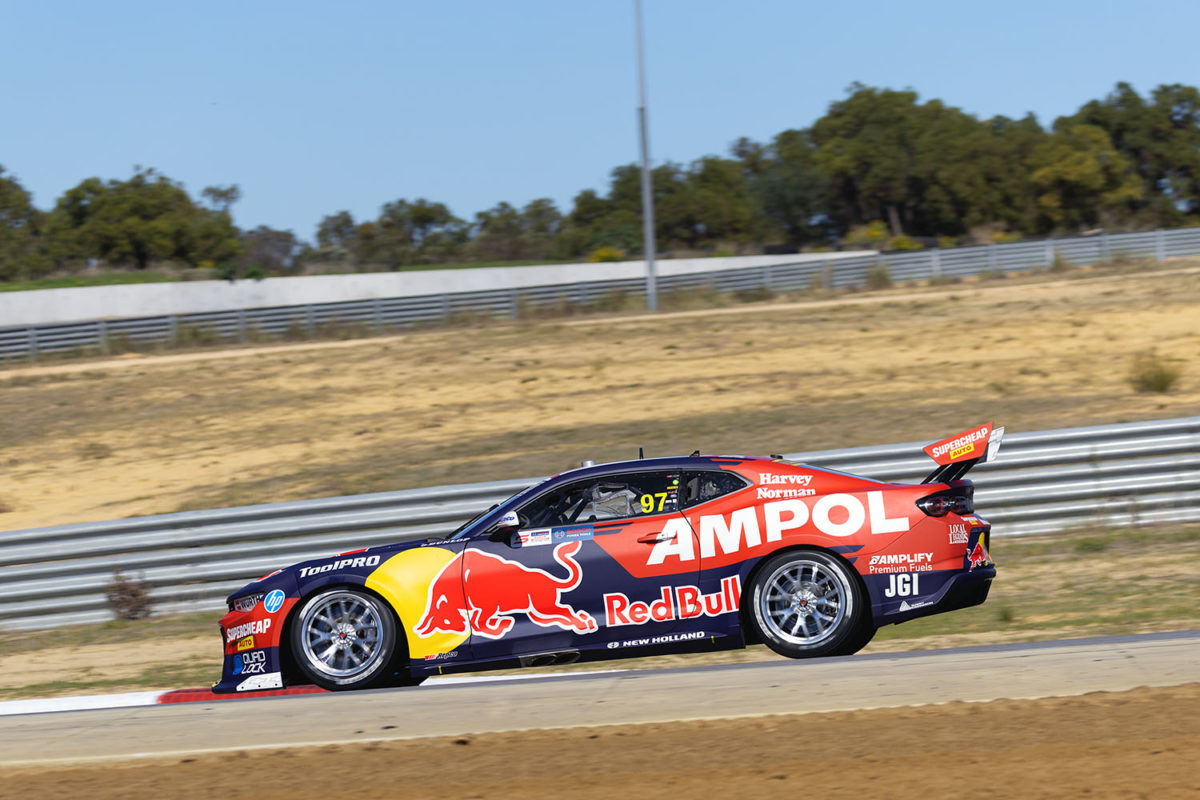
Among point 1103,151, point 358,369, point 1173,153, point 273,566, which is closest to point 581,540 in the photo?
point 273,566

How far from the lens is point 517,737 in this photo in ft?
A: 20.5

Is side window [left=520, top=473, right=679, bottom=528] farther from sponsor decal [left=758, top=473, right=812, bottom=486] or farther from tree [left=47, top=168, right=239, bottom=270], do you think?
tree [left=47, top=168, right=239, bottom=270]

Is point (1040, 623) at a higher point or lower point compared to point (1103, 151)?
lower

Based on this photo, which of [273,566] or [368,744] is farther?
[273,566]

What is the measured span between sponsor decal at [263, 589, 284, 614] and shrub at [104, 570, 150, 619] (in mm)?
4717

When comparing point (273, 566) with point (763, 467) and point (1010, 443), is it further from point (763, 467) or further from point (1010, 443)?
point (1010, 443)

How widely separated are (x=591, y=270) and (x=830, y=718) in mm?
50395

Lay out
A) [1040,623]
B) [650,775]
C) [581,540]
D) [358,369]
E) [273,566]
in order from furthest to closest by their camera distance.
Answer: [358,369], [273,566], [1040,623], [581,540], [650,775]

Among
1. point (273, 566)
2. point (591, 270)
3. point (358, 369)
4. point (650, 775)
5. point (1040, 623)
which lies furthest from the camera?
point (591, 270)

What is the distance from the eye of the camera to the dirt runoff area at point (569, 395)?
1639cm

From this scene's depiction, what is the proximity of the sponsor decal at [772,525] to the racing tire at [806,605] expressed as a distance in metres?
0.17

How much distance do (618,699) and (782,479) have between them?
5.87 feet

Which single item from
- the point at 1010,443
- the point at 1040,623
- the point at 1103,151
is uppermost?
Answer: the point at 1103,151

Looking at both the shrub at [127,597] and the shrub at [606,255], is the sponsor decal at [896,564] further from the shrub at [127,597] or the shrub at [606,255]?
the shrub at [606,255]
